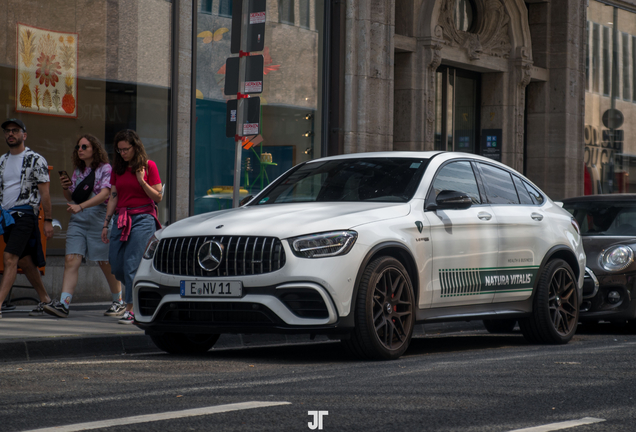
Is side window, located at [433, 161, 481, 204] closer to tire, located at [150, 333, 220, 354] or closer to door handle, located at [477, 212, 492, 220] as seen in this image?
door handle, located at [477, 212, 492, 220]

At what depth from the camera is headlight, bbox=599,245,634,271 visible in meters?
9.99

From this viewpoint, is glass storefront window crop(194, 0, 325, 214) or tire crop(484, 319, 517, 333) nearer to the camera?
tire crop(484, 319, 517, 333)

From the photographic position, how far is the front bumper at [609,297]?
986cm

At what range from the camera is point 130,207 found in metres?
9.16

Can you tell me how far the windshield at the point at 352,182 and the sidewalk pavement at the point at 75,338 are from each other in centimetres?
146

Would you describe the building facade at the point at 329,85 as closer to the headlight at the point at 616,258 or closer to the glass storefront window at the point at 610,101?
the glass storefront window at the point at 610,101

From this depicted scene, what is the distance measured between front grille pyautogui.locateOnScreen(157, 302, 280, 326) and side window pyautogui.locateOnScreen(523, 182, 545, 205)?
328 centimetres

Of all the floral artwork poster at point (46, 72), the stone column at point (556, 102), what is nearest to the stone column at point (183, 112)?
the floral artwork poster at point (46, 72)

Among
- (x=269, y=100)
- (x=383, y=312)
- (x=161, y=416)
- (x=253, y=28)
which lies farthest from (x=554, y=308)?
(x=269, y=100)

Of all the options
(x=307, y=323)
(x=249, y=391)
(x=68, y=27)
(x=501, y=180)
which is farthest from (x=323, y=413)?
(x=68, y=27)

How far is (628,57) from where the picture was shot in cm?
2422

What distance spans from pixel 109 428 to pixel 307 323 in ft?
8.29

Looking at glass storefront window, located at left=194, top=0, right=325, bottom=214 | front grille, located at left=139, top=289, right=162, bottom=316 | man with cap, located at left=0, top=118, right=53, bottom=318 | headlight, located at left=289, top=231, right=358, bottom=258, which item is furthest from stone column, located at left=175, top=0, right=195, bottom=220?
headlight, located at left=289, top=231, right=358, bottom=258

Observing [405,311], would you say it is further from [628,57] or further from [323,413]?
[628,57]
